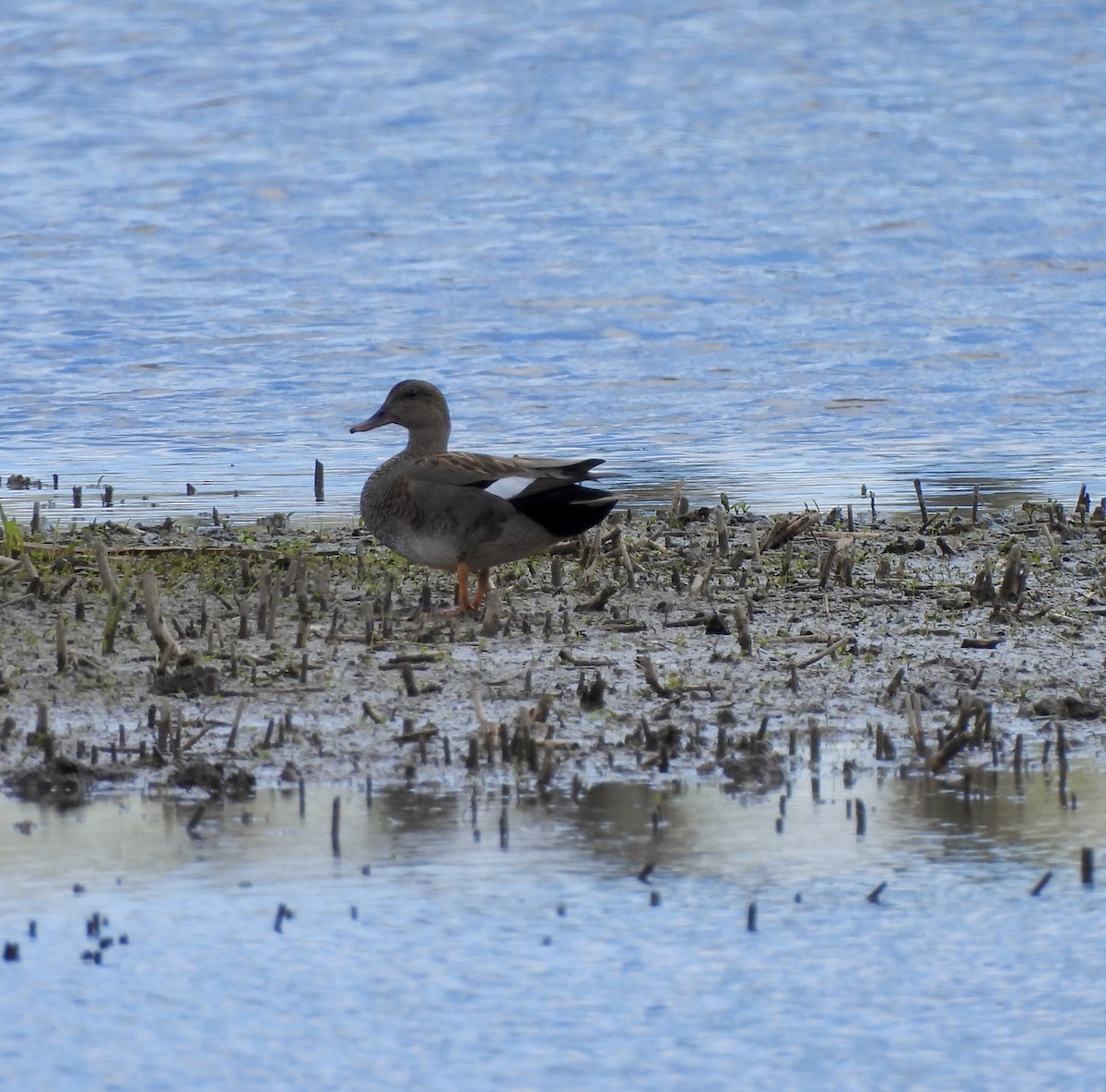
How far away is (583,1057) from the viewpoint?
→ 3.93 meters

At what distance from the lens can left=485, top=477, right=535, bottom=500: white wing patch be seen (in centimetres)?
778

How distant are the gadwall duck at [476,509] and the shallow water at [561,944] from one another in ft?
7.53

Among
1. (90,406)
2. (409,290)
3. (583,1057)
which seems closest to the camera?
(583,1057)

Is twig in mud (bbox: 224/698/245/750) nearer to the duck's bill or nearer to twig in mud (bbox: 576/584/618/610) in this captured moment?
twig in mud (bbox: 576/584/618/610)

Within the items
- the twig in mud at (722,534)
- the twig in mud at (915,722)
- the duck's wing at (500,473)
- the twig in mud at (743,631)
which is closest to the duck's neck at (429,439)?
the duck's wing at (500,473)

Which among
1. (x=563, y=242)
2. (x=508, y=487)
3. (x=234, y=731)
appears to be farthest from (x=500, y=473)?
(x=563, y=242)

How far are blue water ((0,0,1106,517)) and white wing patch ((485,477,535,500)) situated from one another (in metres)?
2.85

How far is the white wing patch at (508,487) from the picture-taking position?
7777 millimetres

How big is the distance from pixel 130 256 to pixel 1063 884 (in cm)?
1957

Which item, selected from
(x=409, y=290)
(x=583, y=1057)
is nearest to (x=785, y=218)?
(x=409, y=290)

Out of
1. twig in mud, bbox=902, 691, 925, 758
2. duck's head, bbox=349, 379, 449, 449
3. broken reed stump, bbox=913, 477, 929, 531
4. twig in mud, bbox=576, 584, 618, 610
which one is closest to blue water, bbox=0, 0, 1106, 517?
broken reed stump, bbox=913, 477, 929, 531

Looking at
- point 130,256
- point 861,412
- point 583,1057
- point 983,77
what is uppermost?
point 983,77

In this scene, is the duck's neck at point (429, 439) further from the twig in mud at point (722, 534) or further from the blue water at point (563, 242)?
the blue water at point (563, 242)

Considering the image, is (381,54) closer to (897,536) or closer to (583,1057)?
(897,536)
